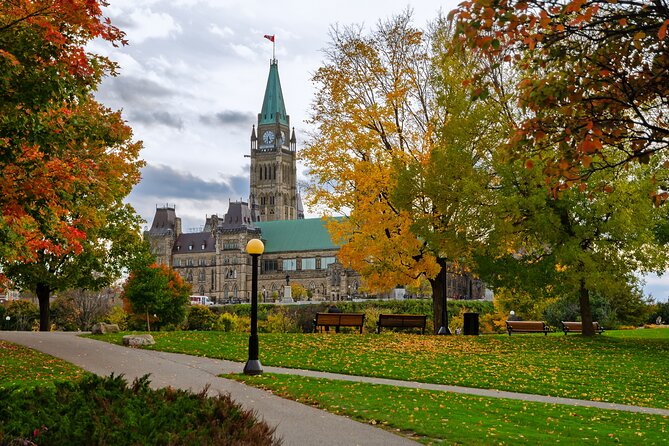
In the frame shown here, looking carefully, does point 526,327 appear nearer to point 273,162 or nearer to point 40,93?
point 40,93

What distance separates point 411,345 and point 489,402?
36.5 ft

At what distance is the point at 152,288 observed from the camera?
41.7 metres

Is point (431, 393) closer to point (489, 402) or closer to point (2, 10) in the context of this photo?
point (489, 402)

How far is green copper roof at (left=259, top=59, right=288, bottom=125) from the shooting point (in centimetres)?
15650

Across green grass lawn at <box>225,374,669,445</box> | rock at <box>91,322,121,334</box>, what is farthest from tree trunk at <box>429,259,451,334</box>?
green grass lawn at <box>225,374,669,445</box>

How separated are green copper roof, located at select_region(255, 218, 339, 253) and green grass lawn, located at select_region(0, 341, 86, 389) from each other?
107 m

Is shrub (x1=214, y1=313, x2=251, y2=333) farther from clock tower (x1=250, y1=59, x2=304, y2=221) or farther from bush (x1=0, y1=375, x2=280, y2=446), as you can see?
clock tower (x1=250, y1=59, x2=304, y2=221)

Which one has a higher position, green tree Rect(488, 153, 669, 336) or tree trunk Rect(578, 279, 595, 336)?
green tree Rect(488, 153, 669, 336)

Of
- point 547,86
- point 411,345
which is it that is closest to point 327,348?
point 411,345

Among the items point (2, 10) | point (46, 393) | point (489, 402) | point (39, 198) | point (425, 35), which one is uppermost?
point (425, 35)

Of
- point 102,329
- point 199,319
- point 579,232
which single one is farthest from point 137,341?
point 199,319

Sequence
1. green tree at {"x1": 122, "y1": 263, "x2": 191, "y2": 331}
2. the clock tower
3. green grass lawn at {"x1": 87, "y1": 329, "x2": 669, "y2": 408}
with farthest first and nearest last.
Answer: the clock tower < green tree at {"x1": 122, "y1": 263, "x2": 191, "y2": 331} < green grass lawn at {"x1": 87, "y1": 329, "x2": 669, "y2": 408}

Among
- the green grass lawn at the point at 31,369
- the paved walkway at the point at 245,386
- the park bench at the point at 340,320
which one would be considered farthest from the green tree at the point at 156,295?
the green grass lawn at the point at 31,369

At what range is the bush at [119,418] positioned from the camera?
5.65 m
